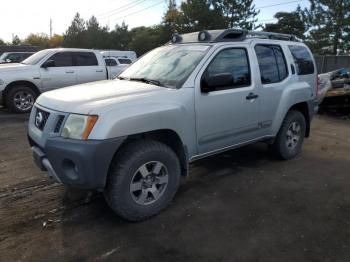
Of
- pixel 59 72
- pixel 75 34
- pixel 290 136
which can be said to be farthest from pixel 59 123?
pixel 75 34

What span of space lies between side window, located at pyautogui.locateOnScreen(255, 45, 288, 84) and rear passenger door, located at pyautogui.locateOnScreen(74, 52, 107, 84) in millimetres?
7071

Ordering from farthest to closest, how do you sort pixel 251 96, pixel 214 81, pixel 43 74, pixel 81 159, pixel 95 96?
pixel 43 74 → pixel 251 96 → pixel 214 81 → pixel 95 96 → pixel 81 159

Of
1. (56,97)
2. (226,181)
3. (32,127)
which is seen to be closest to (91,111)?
(56,97)

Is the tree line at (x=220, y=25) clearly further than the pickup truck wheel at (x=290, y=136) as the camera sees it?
Yes

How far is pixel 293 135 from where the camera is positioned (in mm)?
5961

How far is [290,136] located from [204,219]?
2.62 metres

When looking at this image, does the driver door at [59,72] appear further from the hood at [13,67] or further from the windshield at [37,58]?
the hood at [13,67]

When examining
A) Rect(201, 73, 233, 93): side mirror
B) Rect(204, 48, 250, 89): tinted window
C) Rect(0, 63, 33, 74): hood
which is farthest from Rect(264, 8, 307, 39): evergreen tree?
Rect(201, 73, 233, 93): side mirror

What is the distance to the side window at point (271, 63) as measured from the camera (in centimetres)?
510

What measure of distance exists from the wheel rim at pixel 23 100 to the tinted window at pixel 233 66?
23.4ft

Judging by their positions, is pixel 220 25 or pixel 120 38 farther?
pixel 120 38

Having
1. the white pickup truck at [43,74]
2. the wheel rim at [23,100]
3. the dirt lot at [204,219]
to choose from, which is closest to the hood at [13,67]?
the white pickup truck at [43,74]

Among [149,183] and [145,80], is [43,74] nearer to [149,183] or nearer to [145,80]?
[145,80]

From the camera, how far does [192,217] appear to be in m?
3.94
